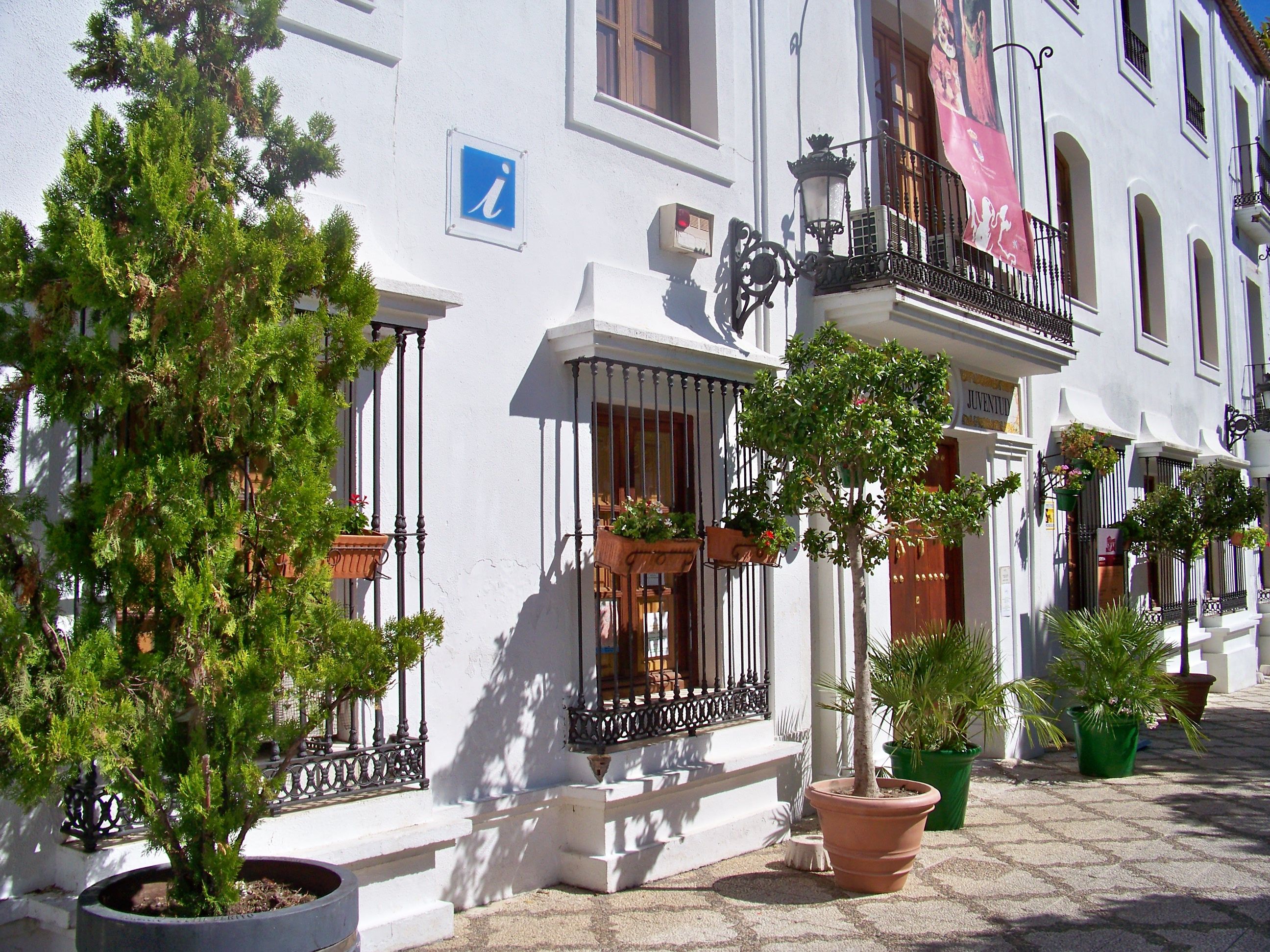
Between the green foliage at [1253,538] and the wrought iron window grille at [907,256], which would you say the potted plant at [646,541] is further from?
the green foliage at [1253,538]

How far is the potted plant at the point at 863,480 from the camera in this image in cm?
554

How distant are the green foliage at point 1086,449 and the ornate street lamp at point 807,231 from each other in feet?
12.7

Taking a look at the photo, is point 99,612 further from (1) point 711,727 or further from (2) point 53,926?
(1) point 711,727

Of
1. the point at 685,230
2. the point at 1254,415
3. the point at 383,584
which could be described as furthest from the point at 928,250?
the point at 1254,415

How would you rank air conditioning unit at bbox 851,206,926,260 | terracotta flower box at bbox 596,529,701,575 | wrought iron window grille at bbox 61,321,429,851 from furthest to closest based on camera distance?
air conditioning unit at bbox 851,206,926,260 → terracotta flower box at bbox 596,529,701,575 → wrought iron window grille at bbox 61,321,429,851

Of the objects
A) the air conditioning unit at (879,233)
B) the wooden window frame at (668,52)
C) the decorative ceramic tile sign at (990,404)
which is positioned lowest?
the decorative ceramic tile sign at (990,404)

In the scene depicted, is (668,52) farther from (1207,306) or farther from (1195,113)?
(1207,306)

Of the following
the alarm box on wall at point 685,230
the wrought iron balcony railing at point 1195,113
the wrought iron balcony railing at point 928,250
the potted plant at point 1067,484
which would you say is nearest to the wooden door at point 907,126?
the wrought iron balcony railing at point 928,250

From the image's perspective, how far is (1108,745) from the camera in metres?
8.52

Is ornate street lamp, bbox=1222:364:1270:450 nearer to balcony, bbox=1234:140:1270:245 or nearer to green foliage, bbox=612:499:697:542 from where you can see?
balcony, bbox=1234:140:1270:245

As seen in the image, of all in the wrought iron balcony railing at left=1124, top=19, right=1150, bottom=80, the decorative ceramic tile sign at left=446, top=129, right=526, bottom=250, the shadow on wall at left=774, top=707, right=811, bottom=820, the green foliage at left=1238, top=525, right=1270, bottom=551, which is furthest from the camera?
the wrought iron balcony railing at left=1124, top=19, right=1150, bottom=80

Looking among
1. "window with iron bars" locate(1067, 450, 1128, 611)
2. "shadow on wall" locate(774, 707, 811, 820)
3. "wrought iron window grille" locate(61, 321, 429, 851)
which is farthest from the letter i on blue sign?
"window with iron bars" locate(1067, 450, 1128, 611)

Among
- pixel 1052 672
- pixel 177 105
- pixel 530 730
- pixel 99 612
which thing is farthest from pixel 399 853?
pixel 1052 672

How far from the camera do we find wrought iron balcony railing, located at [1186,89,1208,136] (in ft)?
49.9
